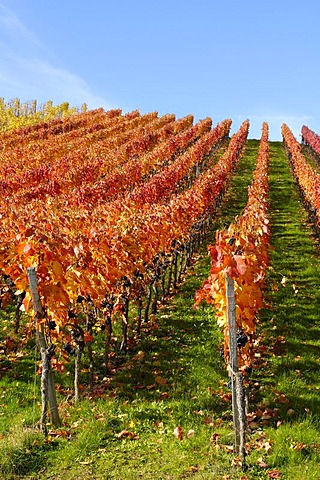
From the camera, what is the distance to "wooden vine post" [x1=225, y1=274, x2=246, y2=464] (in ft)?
17.1

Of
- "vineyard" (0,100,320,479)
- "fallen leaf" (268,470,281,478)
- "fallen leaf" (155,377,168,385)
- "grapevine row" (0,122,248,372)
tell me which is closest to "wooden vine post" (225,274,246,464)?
"vineyard" (0,100,320,479)

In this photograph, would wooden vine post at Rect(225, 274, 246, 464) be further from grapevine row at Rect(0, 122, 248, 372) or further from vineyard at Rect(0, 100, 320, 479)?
grapevine row at Rect(0, 122, 248, 372)

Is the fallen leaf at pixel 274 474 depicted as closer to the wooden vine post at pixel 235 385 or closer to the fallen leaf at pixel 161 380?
the wooden vine post at pixel 235 385

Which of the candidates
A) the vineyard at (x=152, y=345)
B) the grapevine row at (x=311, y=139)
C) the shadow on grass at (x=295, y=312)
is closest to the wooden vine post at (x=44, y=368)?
the vineyard at (x=152, y=345)

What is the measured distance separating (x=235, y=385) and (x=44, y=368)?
2458 mm

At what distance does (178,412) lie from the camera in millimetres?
6355

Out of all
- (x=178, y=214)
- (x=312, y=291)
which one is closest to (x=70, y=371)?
(x=178, y=214)

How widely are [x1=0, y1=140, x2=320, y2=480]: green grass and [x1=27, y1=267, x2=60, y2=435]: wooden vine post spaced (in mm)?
191

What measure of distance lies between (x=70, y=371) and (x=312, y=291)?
6582 mm

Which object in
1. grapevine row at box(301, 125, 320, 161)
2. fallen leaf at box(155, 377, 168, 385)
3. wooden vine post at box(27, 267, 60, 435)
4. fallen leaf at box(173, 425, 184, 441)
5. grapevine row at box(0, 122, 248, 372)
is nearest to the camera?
fallen leaf at box(173, 425, 184, 441)

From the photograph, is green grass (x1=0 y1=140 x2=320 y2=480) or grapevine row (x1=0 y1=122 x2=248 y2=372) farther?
grapevine row (x1=0 y1=122 x2=248 y2=372)

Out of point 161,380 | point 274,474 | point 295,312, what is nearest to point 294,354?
point 295,312

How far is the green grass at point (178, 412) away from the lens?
17.1 feet

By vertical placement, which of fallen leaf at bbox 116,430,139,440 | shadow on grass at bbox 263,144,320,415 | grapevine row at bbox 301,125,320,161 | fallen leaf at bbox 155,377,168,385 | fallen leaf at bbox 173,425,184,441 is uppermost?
grapevine row at bbox 301,125,320,161
